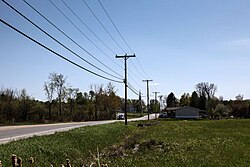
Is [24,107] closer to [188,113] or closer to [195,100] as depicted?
[188,113]

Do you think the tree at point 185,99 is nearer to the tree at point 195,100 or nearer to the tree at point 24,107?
the tree at point 195,100

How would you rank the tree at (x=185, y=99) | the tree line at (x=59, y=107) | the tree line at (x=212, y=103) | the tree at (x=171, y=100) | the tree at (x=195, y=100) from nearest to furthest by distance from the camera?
the tree line at (x=59, y=107)
the tree line at (x=212, y=103)
the tree at (x=195, y=100)
the tree at (x=185, y=99)
the tree at (x=171, y=100)

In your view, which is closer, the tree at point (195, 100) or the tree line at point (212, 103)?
the tree line at point (212, 103)

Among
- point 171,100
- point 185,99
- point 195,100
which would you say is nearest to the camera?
point 195,100

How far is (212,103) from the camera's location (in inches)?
5285

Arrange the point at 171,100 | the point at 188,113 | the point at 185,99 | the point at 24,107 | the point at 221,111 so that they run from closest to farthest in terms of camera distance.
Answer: the point at 24,107 → the point at 221,111 → the point at 188,113 → the point at 185,99 → the point at 171,100

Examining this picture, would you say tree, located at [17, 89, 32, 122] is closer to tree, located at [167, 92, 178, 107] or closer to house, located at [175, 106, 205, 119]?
house, located at [175, 106, 205, 119]

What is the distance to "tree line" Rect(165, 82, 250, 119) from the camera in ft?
361

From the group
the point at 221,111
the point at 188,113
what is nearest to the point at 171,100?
the point at 188,113

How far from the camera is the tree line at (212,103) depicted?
4330 inches

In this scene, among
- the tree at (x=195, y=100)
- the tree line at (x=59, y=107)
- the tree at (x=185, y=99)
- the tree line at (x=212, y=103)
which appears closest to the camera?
the tree line at (x=59, y=107)

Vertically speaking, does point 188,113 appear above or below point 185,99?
below

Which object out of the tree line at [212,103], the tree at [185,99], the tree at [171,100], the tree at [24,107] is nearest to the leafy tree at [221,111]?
A: the tree line at [212,103]

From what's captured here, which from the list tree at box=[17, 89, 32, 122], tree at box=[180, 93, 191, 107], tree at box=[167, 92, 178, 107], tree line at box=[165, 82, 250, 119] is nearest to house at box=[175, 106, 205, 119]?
tree line at box=[165, 82, 250, 119]
